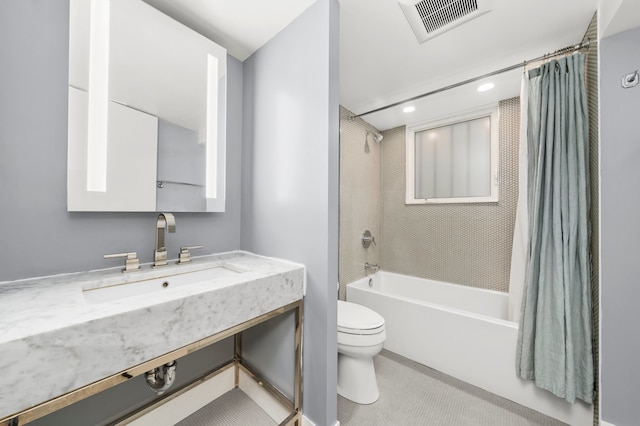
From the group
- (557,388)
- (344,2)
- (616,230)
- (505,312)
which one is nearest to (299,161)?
(344,2)

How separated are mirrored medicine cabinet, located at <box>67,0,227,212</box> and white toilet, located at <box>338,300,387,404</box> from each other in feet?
3.80

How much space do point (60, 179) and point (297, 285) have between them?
3.79 feet

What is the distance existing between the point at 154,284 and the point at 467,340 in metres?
1.99

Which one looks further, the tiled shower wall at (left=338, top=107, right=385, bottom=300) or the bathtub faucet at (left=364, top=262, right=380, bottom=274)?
the bathtub faucet at (left=364, top=262, right=380, bottom=274)

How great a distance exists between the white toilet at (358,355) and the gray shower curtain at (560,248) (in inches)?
35.8

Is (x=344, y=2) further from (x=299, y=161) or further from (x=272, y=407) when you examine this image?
(x=272, y=407)

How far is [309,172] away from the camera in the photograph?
1.26 meters

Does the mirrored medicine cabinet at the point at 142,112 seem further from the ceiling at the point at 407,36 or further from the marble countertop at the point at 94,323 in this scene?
the marble countertop at the point at 94,323

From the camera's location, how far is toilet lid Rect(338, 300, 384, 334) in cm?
148

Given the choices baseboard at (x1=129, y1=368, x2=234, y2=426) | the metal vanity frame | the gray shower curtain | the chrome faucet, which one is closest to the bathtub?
the gray shower curtain

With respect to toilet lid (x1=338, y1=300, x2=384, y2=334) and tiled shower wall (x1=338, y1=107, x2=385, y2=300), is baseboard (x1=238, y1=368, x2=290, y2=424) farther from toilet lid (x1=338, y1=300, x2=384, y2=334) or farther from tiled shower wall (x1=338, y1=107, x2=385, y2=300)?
tiled shower wall (x1=338, y1=107, x2=385, y2=300)

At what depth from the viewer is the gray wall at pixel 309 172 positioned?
1192 mm

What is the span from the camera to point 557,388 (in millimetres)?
1330

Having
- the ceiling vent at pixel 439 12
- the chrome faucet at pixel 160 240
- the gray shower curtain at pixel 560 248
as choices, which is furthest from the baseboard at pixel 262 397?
the ceiling vent at pixel 439 12
